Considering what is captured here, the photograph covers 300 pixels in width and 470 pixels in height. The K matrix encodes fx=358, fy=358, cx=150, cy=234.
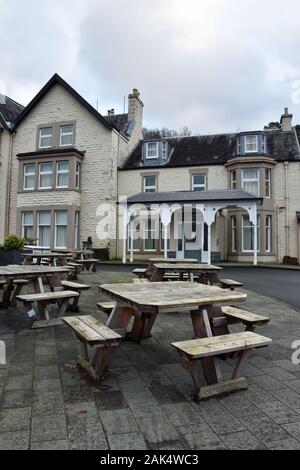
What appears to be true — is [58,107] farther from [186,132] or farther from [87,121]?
[186,132]

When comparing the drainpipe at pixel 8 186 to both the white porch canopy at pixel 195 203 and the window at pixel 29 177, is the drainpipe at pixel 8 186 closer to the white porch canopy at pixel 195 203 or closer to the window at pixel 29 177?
the window at pixel 29 177

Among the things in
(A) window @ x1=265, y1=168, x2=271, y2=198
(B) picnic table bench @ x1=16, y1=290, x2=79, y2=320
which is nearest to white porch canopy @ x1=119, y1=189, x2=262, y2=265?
(A) window @ x1=265, y1=168, x2=271, y2=198

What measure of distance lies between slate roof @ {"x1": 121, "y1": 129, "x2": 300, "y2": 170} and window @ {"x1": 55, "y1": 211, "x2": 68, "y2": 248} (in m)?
5.05

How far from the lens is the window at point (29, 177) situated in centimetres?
2214

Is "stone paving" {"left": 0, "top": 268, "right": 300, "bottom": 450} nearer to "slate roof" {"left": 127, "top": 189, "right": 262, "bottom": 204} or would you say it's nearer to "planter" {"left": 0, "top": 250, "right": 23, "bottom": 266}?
"planter" {"left": 0, "top": 250, "right": 23, "bottom": 266}

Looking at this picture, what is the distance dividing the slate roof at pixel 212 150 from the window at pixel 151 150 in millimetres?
632

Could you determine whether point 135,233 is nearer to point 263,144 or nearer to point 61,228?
point 61,228

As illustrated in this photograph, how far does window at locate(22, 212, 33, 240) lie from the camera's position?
72.0 feet

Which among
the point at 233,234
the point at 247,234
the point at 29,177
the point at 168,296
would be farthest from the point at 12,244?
the point at 247,234

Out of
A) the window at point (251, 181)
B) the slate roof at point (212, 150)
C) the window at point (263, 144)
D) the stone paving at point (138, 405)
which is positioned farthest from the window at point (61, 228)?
the stone paving at point (138, 405)

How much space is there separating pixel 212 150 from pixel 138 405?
21.7 m

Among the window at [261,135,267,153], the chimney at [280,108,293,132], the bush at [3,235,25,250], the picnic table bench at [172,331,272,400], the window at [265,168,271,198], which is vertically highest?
the chimney at [280,108,293,132]

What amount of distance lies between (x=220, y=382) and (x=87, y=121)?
20892mm
